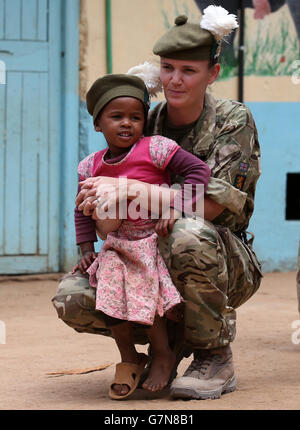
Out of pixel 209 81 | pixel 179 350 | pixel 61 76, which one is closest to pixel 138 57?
pixel 61 76

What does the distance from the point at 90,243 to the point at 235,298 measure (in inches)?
25.3

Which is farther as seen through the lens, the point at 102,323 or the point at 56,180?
the point at 56,180

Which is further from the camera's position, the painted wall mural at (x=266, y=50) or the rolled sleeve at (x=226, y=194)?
the painted wall mural at (x=266, y=50)

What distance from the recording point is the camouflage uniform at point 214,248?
3205 mm

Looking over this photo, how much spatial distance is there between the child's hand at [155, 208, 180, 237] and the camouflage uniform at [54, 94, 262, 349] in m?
0.02

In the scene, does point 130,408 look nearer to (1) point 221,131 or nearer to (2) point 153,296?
(2) point 153,296

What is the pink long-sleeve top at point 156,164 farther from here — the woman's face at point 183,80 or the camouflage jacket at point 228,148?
the woman's face at point 183,80

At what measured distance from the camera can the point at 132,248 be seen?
3213mm

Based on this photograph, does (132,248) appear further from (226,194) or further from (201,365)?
(201,365)

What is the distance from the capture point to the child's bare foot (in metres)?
3.27

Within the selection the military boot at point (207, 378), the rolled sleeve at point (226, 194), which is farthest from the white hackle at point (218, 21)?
the military boot at point (207, 378)

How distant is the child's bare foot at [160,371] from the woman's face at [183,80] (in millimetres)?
999

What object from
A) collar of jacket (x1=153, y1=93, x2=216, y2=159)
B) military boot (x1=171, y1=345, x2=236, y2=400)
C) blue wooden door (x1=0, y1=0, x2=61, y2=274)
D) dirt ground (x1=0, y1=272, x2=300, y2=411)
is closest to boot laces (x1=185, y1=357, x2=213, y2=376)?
military boot (x1=171, y1=345, x2=236, y2=400)

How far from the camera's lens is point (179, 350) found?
11.5ft
